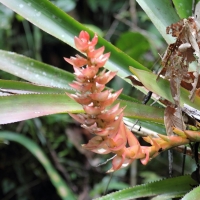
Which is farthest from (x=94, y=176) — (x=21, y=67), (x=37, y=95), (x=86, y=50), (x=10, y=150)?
(x=86, y=50)

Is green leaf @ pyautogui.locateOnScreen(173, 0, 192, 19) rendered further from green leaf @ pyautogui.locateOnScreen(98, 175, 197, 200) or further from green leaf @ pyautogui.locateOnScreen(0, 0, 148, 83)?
green leaf @ pyautogui.locateOnScreen(98, 175, 197, 200)

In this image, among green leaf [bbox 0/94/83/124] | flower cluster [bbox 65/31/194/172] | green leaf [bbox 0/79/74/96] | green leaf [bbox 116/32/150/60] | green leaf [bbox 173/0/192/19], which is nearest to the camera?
flower cluster [bbox 65/31/194/172]

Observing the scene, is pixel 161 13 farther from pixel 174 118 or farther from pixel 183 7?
pixel 174 118

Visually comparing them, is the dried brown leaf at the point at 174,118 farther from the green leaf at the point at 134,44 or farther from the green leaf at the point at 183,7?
the green leaf at the point at 134,44

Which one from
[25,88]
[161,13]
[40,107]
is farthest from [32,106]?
[161,13]

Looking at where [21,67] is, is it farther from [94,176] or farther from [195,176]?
[94,176]

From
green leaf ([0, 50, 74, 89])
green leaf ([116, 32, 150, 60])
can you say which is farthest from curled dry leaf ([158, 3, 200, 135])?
green leaf ([116, 32, 150, 60])
